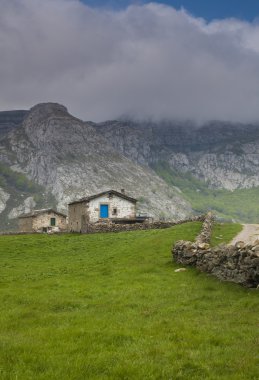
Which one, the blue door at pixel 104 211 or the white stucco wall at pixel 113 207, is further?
the blue door at pixel 104 211

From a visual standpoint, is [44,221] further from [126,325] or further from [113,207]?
[126,325]

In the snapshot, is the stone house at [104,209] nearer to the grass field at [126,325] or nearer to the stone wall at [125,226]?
the stone wall at [125,226]

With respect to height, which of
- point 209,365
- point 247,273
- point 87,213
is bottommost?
point 209,365

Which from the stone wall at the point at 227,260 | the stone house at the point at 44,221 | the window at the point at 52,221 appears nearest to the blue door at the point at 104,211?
the stone house at the point at 44,221

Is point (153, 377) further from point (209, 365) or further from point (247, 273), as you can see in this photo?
point (247, 273)

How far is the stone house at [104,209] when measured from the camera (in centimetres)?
7887

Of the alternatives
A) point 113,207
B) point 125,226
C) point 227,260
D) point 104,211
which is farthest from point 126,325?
point 113,207

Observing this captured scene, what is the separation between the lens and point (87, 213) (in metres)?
78.9

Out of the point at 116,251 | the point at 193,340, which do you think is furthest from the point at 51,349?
the point at 116,251

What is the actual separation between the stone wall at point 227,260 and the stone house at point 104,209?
49.5 m

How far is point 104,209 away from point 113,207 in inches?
76.6

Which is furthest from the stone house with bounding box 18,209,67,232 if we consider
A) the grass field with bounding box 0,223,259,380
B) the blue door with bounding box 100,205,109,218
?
the grass field with bounding box 0,223,259,380

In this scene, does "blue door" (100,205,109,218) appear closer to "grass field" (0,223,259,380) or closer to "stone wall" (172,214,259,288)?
"grass field" (0,223,259,380)

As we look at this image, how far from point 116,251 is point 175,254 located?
1063 cm
